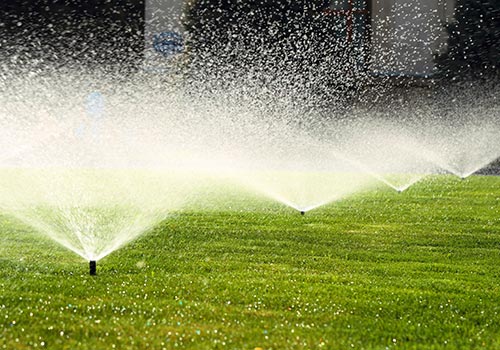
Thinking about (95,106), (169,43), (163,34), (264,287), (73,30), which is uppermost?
(73,30)

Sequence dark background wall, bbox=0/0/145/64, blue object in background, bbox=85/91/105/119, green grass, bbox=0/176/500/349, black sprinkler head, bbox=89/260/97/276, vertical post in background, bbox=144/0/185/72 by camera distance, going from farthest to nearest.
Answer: dark background wall, bbox=0/0/145/64 < vertical post in background, bbox=144/0/185/72 < blue object in background, bbox=85/91/105/119 < black sprinkler head, bbox=89/260/97/276 < green grass, bbox=0/176/500/349

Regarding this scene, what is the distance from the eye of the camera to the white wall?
22.6 meters

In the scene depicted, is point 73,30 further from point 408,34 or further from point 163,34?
point 408,34

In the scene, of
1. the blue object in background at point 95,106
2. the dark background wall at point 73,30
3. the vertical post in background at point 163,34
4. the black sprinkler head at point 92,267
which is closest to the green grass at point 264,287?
the black sprinkler head at point 92,267

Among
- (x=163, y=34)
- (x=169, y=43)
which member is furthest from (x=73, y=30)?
(x=169, y=43)

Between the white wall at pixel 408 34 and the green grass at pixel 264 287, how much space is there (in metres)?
15.3

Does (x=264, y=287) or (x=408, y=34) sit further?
(x=408, y=34)

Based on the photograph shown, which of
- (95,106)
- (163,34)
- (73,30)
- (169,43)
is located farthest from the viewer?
(73,30)

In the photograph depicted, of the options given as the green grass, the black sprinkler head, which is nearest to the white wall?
the green grass

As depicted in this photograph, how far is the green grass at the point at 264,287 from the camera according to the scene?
3.90m

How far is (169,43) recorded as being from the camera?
2284 cm

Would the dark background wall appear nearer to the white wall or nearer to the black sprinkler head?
the white wall

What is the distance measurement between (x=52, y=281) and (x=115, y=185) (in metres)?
7.19

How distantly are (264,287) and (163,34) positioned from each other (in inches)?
752
